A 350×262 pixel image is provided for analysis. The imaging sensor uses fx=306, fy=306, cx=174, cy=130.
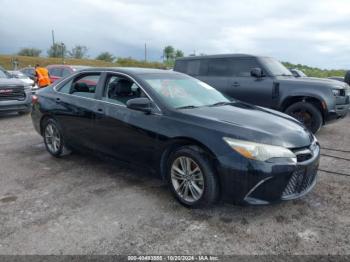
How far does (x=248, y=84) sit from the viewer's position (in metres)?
7.56

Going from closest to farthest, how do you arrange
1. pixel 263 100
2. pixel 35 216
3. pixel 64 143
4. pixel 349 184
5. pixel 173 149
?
pixel 35 216
pixel 173 149
pixel 349 184
pixel 64 143
pixel 263 100

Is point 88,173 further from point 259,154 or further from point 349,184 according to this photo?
point 349,184

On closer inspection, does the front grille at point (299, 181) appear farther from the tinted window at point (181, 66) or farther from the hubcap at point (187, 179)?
the tinted window at point (181, 66)

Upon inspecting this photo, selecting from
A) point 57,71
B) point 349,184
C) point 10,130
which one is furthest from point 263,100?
point 57,71

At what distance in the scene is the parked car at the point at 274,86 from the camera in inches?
260

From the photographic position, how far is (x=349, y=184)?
4074 millimetres

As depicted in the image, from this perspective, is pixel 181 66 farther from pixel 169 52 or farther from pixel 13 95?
pixel 169 52

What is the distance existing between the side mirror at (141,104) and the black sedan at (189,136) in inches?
0.5

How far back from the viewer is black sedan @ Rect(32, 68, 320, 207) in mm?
2957

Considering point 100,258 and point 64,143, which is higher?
point 64,143

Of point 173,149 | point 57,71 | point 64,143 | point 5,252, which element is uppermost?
point 57,71

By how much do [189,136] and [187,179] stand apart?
0.48 meters

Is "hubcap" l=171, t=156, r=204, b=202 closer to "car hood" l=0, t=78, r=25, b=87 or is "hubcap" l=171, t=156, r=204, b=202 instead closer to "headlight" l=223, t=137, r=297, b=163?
"headlight" l=223, t=137, r=297, b=163

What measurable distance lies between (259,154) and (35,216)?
2.36m
